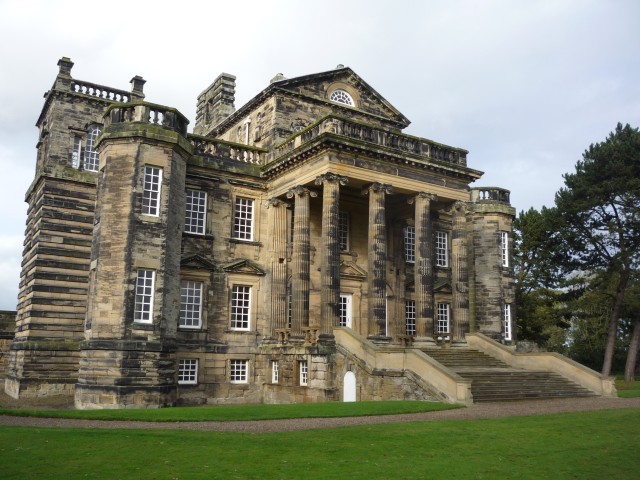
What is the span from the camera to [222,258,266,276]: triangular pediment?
→ 90.3 feet

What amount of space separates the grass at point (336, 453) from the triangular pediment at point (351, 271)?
14783 millimetres

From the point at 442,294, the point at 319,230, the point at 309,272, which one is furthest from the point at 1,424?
the point at 442,294

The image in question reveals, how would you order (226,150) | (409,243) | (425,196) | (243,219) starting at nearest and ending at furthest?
1. (425,196)
2. (226,150)
3. (243,219)
4. (409,243)

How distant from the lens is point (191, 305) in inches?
1049

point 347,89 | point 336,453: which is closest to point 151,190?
point 347,89

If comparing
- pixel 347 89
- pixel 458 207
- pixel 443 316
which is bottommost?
pixel 443 316

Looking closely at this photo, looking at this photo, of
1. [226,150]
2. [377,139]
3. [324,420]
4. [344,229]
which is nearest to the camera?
[324,420]

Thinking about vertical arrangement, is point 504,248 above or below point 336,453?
above

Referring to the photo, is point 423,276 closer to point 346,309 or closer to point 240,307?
point 346,309

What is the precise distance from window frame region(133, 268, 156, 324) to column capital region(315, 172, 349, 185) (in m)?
7.89

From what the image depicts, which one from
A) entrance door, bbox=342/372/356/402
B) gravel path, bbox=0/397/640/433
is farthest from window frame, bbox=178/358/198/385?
gravel path, bbox=0/397/640/433

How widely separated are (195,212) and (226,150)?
3.58 m

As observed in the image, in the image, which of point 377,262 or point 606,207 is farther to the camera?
point 606,207

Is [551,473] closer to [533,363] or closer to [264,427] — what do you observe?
[264,427]
